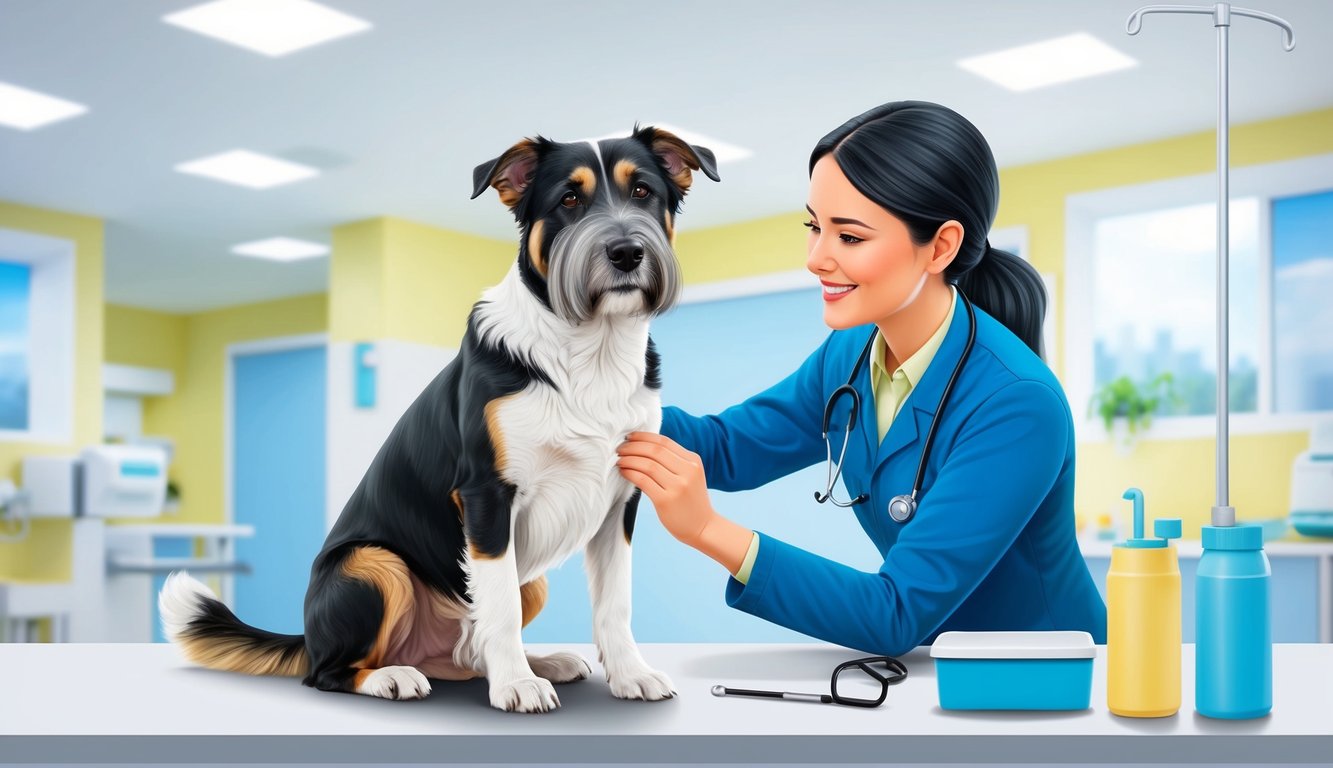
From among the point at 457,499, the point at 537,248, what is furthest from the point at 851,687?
the point at 537,248

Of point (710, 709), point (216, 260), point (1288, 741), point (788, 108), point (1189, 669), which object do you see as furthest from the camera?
point (216, 260)

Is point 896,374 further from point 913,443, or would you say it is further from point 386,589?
point 386,589

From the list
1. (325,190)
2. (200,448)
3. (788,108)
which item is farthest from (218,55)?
(200,448)

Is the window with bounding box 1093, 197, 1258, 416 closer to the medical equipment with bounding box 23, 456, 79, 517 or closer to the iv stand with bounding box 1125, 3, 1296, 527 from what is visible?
the iv stand with bounding box 1125, 3, 1296, 527

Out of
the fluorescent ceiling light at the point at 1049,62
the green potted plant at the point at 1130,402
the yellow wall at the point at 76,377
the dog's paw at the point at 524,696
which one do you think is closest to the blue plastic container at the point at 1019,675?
the dog's paw at the point at 524,696

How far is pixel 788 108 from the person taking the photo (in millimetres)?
5578

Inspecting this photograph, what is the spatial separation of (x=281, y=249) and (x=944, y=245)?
7590 millimetres

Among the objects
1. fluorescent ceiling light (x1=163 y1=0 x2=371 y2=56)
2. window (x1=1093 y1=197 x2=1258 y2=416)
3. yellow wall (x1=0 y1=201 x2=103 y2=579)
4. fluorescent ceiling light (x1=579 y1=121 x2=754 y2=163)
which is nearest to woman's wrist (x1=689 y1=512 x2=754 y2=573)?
fluorescent ceiling light (x1=163 y1=0 x2=371 y2=56)

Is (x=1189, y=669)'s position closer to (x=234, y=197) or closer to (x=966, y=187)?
(x=966, y=187)

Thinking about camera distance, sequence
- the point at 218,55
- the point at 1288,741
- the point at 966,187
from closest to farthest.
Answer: the point at 1288,741
the point at 966,187
the point at 218,55

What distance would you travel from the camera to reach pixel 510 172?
1.23 metres

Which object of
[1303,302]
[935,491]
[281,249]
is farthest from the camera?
[281,249]

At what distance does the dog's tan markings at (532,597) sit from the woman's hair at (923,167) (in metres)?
0.61

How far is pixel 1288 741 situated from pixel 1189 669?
396 mm
